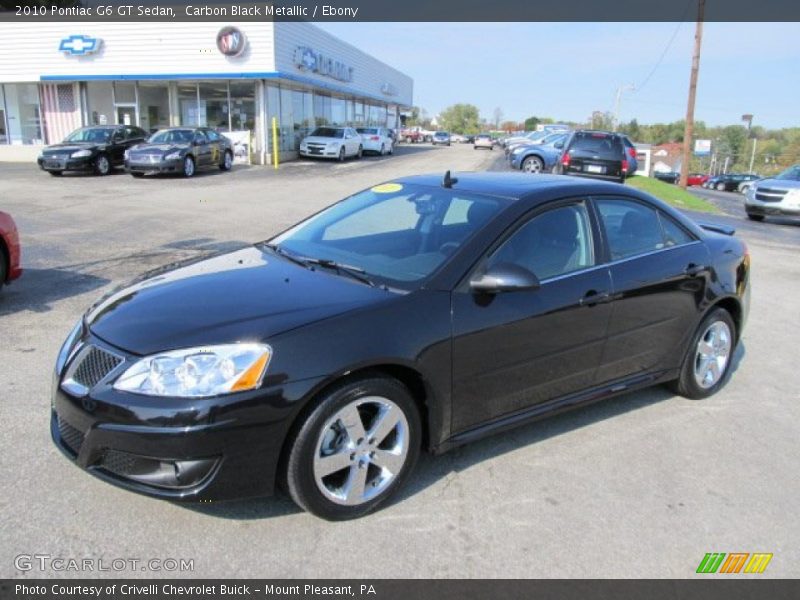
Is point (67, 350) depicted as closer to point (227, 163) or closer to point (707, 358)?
point (707, 358)

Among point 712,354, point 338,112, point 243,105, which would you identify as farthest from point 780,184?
point 338,112

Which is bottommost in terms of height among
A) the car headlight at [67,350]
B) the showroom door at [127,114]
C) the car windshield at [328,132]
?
the car headlight at [67,350]

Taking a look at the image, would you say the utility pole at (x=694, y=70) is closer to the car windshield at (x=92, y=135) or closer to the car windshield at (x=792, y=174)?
the car windshield at (x=792, y=174)

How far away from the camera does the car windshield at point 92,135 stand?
22172 mm

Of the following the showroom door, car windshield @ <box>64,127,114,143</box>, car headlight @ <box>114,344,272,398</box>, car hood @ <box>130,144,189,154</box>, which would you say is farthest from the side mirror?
Result: the showroom door

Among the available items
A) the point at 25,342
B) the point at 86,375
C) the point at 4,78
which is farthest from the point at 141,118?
the point at 86,375

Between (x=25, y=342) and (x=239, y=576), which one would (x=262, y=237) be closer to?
(x=25, y=342)

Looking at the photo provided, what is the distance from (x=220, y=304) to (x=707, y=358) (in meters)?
3.49

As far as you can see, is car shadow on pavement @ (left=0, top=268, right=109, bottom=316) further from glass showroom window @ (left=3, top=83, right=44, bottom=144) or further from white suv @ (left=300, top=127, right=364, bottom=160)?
glass showroom window @ (left=3, top=83, right=44, bottom=144)

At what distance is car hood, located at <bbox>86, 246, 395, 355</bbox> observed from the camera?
3000 millimetres

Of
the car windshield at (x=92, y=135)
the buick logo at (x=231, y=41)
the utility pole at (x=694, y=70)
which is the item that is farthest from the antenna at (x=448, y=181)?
the buick logo at (x=231, y=41)

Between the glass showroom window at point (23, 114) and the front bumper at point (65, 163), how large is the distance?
11182 millimetres

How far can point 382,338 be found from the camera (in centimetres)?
313

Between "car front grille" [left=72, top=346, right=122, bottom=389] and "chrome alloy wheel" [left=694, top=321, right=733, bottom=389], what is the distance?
150 inches
